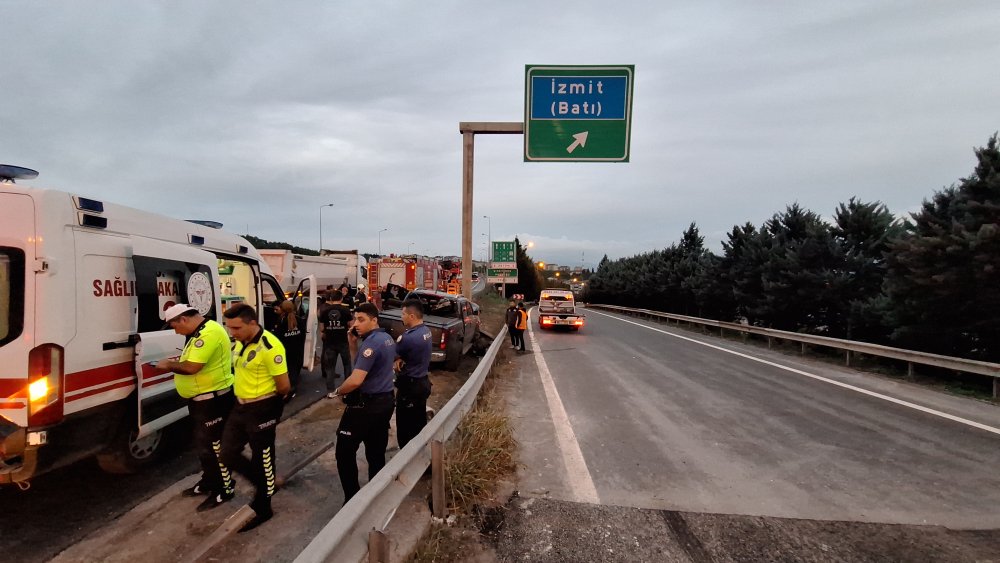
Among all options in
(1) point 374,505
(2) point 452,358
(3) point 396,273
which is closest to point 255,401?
(1) point 374,505

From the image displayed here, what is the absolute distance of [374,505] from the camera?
269 centimetres

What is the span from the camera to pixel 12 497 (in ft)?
13.9

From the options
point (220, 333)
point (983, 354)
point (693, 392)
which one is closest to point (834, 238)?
point (983, 354)

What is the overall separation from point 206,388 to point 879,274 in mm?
18829

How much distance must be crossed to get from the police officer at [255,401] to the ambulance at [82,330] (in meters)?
1.00

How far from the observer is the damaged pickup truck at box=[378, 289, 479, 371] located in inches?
396

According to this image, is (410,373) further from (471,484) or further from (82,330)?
(82,330)

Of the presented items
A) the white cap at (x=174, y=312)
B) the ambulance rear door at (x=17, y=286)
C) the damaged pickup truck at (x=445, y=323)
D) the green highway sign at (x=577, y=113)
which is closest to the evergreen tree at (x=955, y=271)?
the green highway sign at (x=577, y=113)

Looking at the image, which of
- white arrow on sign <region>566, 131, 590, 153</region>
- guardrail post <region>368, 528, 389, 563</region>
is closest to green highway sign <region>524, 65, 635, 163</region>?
white arrow on sign <region>566, 131, 590, 153</region>

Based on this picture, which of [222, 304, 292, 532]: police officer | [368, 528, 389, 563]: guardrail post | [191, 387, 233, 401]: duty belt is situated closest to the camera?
[368, 528, 389, 563]: guardrail post

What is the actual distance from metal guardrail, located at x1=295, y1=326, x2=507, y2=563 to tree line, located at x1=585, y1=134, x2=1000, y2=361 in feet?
37.4

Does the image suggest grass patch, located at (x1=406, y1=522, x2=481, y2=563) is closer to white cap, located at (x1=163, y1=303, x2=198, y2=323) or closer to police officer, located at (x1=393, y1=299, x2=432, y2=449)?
police officer, located at (x1=393, y1=299, x2=432, y2=449)

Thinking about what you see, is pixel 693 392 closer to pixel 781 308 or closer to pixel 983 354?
pixel 983 354

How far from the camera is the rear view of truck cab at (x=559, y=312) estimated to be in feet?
69.4
